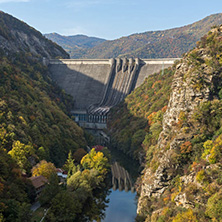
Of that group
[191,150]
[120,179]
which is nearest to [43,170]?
[120,179]

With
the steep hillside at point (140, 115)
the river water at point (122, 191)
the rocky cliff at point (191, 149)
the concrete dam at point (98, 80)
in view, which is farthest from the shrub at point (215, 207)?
the concrete dam at point (98, 80)

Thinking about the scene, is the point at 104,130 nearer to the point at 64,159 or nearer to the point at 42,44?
the point at 64,159

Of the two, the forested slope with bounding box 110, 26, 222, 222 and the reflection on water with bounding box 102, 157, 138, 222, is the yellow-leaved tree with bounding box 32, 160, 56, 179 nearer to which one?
the reflection on water with bounding box 102, 157, 138, 222

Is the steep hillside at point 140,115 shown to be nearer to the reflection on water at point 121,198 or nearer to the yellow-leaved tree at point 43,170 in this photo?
the reflection on water at point 121,198

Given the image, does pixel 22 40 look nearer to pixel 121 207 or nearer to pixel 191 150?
pixel 121 207

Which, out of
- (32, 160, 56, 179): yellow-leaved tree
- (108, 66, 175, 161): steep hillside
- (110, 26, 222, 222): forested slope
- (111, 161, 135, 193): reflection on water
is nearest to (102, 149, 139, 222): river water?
(111, 161, 135, 193): reflection on water

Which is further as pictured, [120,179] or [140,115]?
[140,115]
